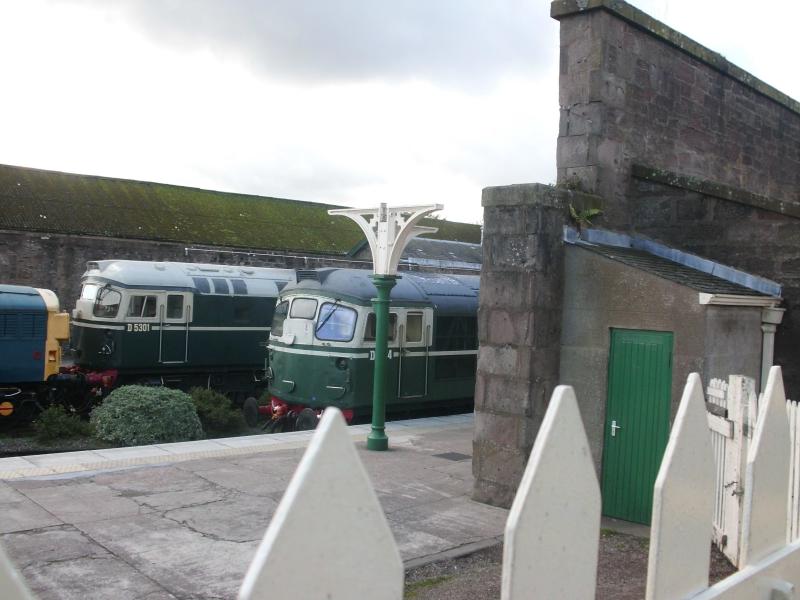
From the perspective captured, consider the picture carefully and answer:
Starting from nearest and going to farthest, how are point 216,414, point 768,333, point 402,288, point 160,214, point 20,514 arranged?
point 20,514 → point 768,333 → point 216,414 → point 402,288 → point 160,214

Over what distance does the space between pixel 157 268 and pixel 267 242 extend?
11.3 meters

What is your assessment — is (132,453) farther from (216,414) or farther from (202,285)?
(202,285)

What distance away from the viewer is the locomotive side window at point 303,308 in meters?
14.1

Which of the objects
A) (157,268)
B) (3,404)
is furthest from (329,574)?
(157,268)

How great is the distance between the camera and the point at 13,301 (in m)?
14.0

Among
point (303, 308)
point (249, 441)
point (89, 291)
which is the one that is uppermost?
point (89, 291)

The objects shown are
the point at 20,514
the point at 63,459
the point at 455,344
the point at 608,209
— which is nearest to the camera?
the point at 20,514

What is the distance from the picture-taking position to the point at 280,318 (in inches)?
583

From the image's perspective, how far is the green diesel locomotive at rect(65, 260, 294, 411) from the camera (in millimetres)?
16078

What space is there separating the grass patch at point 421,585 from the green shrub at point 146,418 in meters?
7.02

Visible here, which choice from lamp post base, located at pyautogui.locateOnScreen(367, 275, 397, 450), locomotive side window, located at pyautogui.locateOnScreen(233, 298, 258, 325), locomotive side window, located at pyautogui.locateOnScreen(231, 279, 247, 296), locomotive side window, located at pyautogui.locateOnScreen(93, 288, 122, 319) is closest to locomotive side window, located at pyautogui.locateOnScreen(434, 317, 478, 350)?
lamp post base, located at pyautogui.locateOnScreen(367, 275, 397, 450)

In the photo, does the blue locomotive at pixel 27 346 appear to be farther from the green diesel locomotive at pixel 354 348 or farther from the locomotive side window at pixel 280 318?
the green diesel locomotive at pixel 354 348

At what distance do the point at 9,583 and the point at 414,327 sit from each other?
13.4 metres

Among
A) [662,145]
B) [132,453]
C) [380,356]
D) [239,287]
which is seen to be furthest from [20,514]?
[239,287]
